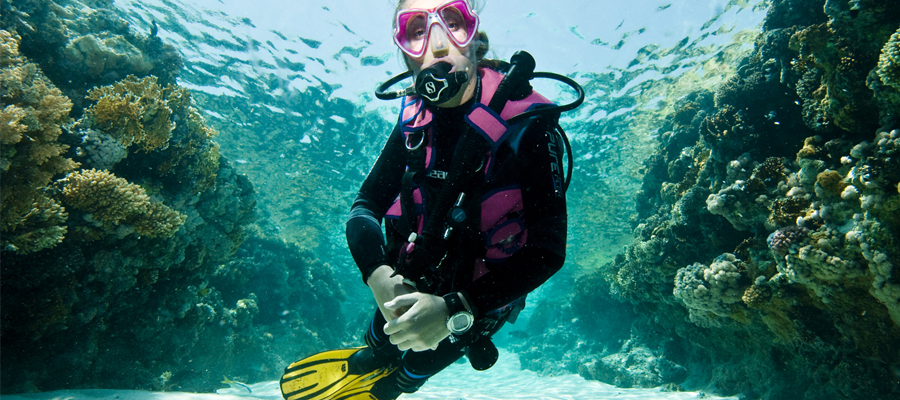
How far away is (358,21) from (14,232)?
9252mm

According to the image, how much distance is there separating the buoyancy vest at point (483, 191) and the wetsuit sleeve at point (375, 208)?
0.14m

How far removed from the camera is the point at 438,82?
200 cm

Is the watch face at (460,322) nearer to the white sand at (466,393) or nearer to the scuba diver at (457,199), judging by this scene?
the scuba diver at (457,199)

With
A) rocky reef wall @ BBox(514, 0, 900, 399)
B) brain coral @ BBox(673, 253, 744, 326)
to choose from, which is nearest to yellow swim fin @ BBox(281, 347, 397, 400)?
rocky reef wall @ BBox(514, 0, 900, 399)

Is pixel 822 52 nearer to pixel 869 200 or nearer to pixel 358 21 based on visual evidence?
pixel 869 200

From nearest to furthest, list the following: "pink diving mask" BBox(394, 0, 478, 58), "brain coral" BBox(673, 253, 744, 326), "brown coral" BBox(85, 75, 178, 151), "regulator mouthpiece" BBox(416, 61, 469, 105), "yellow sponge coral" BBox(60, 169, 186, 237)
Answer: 1. "regulator mouthpiece" BBox(416, 61, 469, 105)
2. "pink diving mask" BBox(394, 0, 478, 58)
3. "yellow sponge coral" BBox(60, 169, 186, 237)
4. "brown coral" BBox(85, 75, 178, 151)
5. "brain coral" BBox(673, 253, 744, 326)

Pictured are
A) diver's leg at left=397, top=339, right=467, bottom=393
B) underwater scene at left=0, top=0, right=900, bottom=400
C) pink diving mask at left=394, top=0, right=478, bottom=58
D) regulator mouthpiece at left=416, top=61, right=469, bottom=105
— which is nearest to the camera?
regulator mouthpiece at left=416, top=61, right=469, bottom=105

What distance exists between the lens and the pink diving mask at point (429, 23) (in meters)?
2.28

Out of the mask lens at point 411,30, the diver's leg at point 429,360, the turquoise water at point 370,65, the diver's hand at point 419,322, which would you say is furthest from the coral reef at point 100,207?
the diver's hand at point 419,322

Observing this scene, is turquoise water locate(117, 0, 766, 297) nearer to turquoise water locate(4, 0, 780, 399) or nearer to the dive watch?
turquoise water locate(4, 0, 780, 399)

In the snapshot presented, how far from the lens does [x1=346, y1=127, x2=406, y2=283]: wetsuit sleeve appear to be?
2029 mm

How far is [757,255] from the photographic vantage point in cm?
603

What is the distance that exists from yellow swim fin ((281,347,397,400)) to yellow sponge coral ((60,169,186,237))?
375 centimetres

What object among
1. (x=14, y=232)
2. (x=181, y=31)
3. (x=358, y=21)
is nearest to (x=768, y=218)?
(x=14, y=232)
